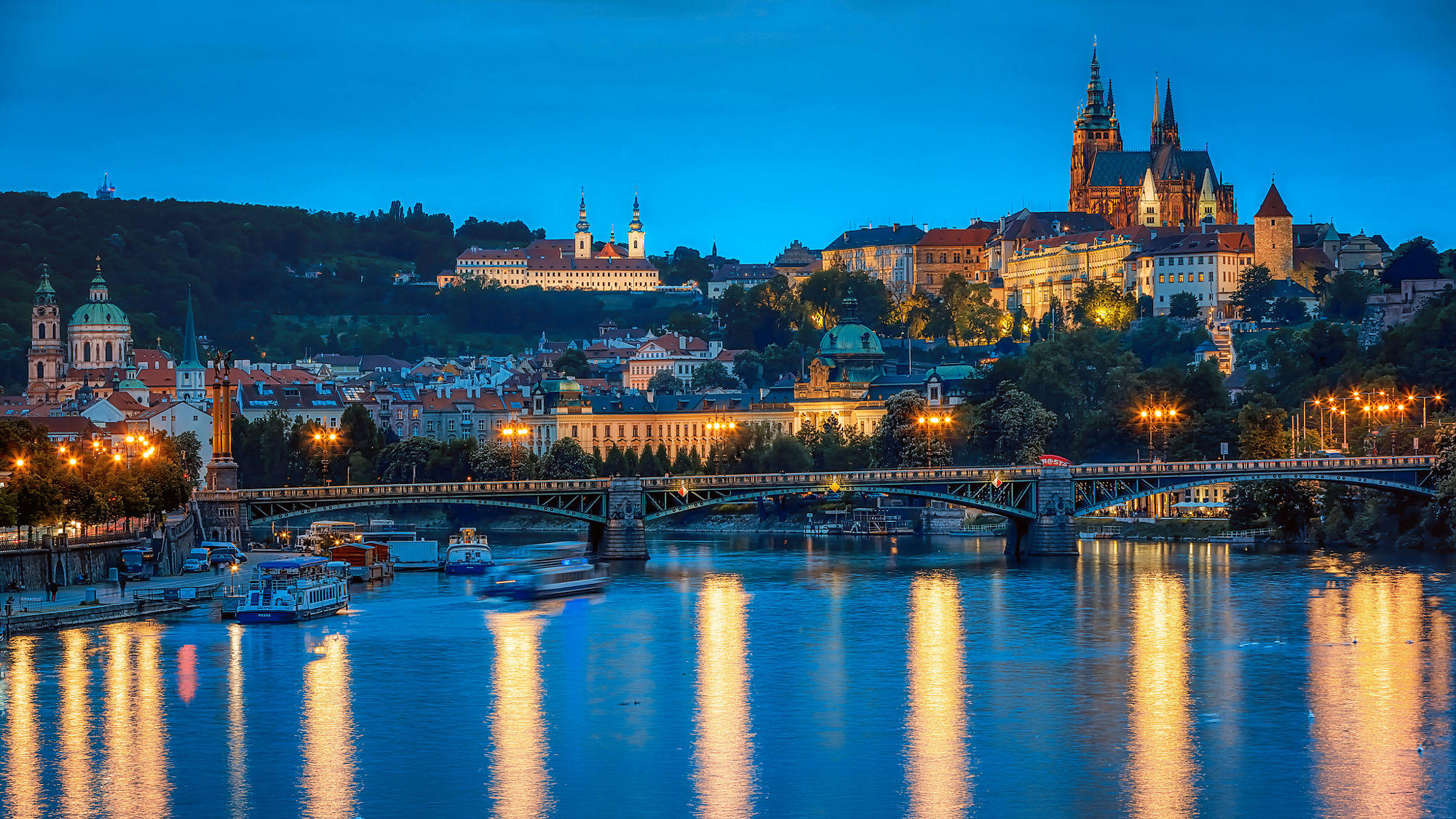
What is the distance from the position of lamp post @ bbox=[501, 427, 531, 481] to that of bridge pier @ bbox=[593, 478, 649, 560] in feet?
98.6

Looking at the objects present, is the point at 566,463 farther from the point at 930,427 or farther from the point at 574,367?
the point at 574,367

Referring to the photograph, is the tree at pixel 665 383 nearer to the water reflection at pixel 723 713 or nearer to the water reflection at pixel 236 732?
the water reflection at pixel 723 713

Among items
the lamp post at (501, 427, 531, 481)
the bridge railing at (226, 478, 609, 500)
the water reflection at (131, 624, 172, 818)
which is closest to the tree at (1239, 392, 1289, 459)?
the bridge railing at (226, 478, 609, 500)

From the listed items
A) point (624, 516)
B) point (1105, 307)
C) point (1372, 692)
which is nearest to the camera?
point (1372, 692)

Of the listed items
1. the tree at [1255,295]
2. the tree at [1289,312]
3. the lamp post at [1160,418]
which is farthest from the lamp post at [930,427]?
the tree at [1255,295]

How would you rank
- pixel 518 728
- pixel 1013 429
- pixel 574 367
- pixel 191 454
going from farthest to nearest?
pixel 574 367, pixel 191 454, pixel 1013 429, pixel 518 728

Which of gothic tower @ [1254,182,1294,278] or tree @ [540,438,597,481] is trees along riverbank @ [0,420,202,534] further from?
gothic tower @ [1254,182,1294,278]

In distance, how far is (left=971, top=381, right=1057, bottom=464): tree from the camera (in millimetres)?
129375

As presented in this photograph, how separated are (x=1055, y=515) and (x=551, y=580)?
23421 mm

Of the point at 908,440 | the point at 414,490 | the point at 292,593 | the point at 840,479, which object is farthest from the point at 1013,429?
the point at 292,593

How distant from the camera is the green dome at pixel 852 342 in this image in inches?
6583

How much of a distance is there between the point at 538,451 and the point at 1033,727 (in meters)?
108

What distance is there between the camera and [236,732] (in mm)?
50875

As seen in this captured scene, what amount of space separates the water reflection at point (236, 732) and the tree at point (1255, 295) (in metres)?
127
